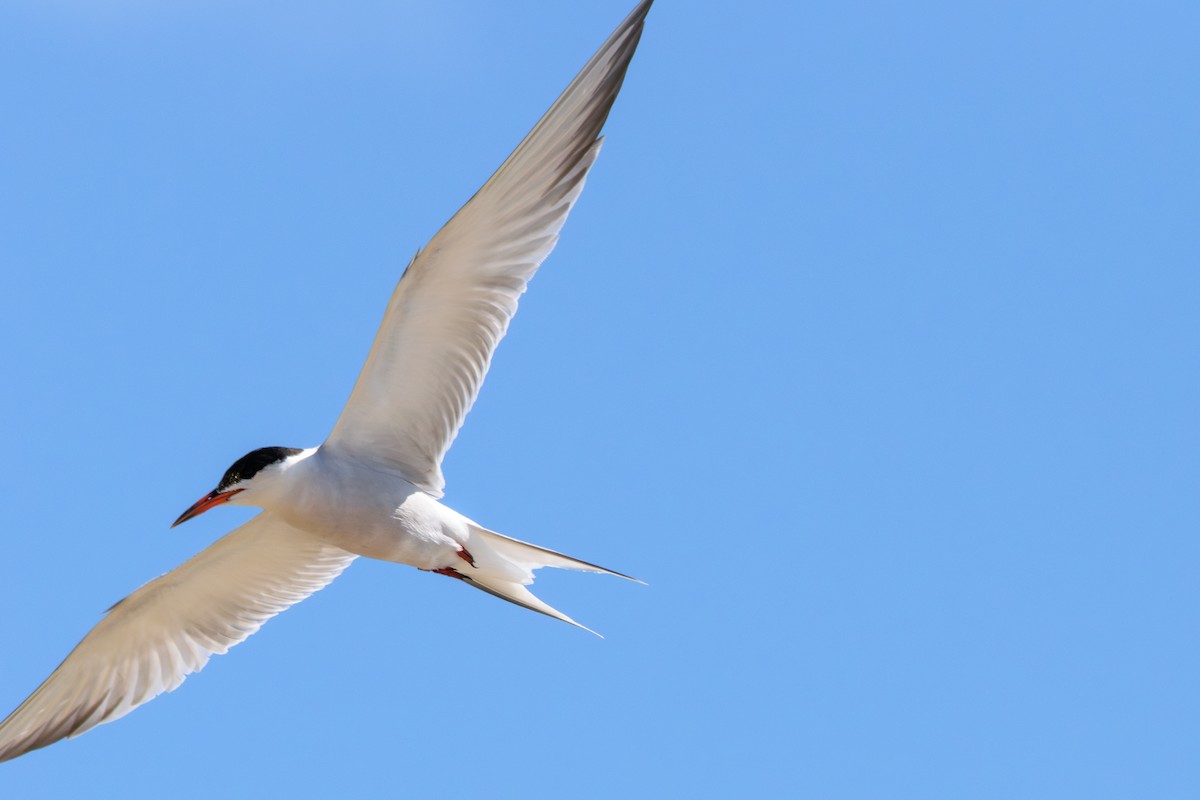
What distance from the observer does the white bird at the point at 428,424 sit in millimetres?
6578

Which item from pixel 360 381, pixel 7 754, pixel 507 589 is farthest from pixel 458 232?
pixel 7 754

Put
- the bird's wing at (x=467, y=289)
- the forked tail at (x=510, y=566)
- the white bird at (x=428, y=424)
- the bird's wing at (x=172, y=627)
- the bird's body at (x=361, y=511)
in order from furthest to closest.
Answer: the bird's wing at (x=172, y=627), the forked tail at (x=510, y=566), the bird's body at (x=361, y=511), the white bird at (x=428, y=424), the bird's wing at (x=467, y=289)

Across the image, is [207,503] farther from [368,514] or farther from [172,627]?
[172,627]

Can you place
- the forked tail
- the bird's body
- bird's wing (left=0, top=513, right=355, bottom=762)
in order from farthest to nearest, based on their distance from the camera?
bird's wing (left=0, top=513, right=355, bottom=762) → the forked tail → the bird's body

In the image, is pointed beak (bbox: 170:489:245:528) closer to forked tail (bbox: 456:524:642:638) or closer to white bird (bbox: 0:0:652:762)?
white bird (bbox: 0:0:652:762)

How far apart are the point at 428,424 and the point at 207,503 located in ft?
3.60

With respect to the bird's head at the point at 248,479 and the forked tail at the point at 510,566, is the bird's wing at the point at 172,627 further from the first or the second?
the forked tail at the point at 510,566

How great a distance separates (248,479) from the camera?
22.3ft

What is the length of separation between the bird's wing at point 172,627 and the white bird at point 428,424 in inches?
0.6

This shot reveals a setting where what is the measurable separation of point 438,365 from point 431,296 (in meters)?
0.39

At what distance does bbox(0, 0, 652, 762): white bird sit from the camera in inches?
259

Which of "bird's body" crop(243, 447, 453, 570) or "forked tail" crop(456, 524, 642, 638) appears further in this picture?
"forked tail" crop(456, 524, 642, 638)

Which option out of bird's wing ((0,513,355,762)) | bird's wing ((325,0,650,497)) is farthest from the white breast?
bird's wing ((0,513,355,762))

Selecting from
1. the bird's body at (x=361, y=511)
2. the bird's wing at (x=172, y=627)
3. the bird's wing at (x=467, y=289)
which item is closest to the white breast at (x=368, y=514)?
the bird's body at (x=361, y=511)
